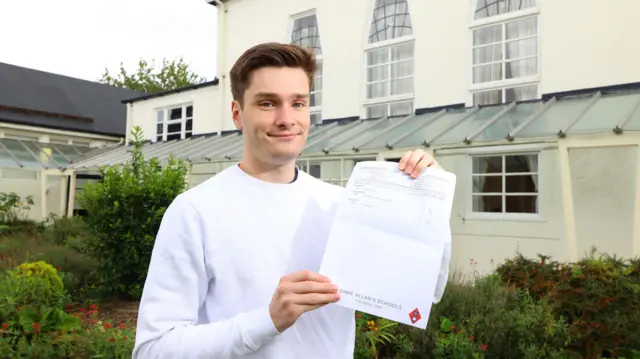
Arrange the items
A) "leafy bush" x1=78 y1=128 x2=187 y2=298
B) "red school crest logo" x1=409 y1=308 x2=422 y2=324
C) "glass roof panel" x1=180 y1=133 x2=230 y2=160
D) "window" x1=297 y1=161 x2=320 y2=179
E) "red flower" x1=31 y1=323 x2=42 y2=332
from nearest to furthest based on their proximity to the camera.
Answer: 1. "red school crest logo" x1=409 y1=308 x2=422 y2=324
2. "red flower" x1=31 y1=323 x2=42 y2=332
3. "leafy bush" x1=78 y1=128 x2=187 y2=298
4. "window" x1=297 y1=161 x2=320 y2=179
5. "glass roof panel" x1=180 y1=133 x2=230 y2=160

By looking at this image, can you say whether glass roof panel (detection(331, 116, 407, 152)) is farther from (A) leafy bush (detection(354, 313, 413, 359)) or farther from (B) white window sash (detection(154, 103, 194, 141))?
(B) white window sash (detection(154, 103, 194, 141))

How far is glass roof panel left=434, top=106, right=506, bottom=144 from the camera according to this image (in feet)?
26.0

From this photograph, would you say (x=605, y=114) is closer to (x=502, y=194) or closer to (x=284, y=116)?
(x=502, y=194)

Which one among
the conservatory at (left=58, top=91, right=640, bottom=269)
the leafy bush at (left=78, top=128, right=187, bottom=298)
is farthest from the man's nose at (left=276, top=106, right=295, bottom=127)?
the conservatory at (left=58, top=91, right=640, bottom=269)

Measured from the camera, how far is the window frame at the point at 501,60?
8945 millimetres

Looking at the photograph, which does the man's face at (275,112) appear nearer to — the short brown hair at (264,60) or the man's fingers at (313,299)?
the short brown hair at (264,60)

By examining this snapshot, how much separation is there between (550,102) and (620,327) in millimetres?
4966

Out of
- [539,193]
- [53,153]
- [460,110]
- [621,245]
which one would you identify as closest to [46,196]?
[53,153]

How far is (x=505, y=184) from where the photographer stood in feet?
27.3

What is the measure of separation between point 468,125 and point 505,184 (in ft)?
4.00

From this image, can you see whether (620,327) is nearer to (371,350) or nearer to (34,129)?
(371,350)

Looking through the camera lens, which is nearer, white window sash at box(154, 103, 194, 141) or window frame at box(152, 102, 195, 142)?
window frame at box(152, 102, 195, 142)

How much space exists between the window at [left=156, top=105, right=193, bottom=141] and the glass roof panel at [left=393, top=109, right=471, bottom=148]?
9.11 m

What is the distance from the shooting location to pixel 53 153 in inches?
658
